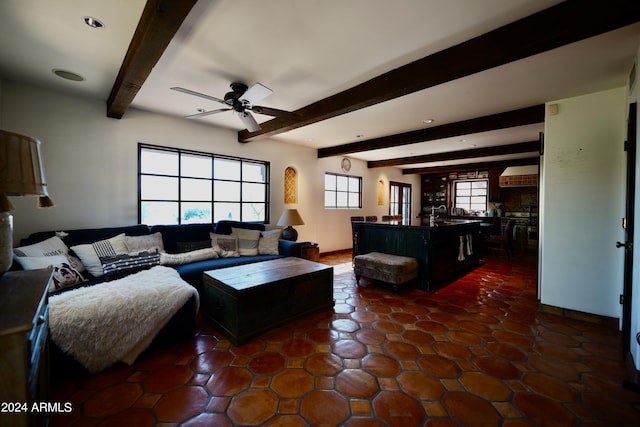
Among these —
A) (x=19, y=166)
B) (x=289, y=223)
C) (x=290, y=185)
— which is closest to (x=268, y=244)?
(x=289, y=223)

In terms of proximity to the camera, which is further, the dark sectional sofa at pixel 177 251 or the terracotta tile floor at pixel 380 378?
the dark sectional sofa at pixel 177 251

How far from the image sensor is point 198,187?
437 centimetres

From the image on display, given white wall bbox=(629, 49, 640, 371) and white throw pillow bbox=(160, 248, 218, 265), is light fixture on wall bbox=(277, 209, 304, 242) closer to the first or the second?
white throw pillow bbox=(160, 248, 218, 265)

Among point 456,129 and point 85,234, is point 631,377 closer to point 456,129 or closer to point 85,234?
point 456,129

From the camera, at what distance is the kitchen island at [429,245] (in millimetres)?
3674

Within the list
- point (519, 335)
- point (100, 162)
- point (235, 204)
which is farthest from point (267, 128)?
point (519, 335)

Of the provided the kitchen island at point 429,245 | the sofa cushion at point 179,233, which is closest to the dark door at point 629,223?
the kitchen island at point 429,245

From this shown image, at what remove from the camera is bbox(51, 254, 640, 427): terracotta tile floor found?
1.49m

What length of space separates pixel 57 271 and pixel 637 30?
16.4 feet

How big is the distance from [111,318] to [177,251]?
1.73 meters

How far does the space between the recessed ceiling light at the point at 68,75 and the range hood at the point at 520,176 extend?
915 centimetres

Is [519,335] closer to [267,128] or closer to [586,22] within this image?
[586,22]

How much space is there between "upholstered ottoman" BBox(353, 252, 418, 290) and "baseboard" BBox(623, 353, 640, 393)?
76.9 inches

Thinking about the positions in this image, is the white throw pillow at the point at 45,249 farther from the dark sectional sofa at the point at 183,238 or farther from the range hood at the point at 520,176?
the range hood at the point at 520,176
